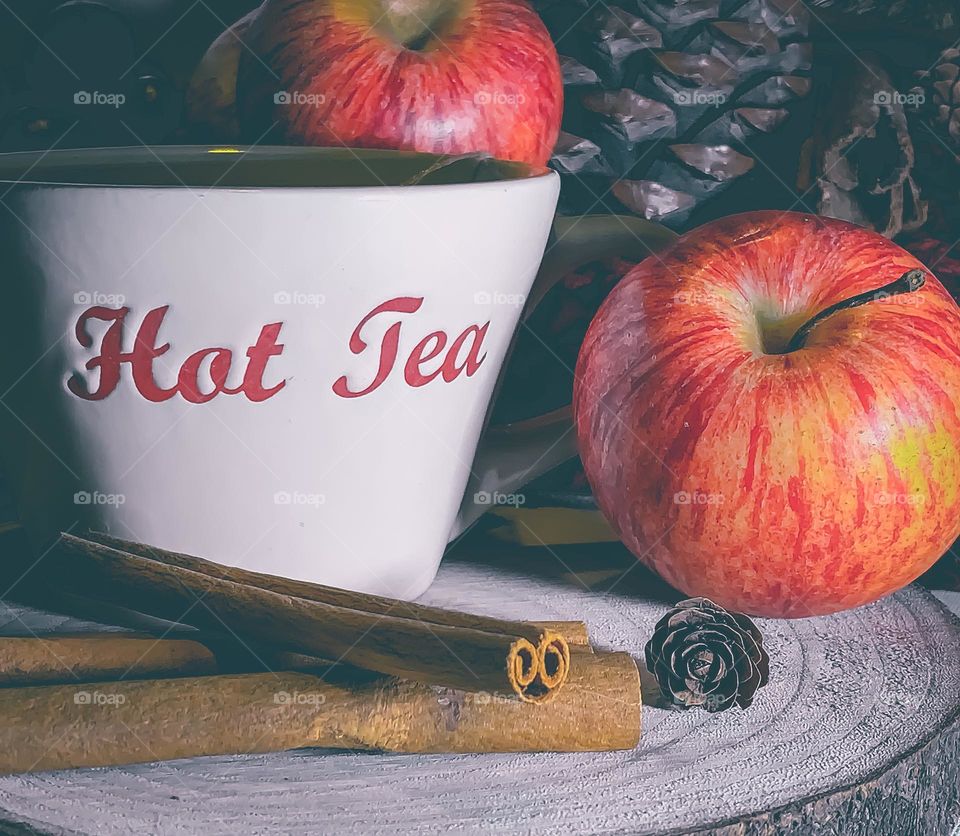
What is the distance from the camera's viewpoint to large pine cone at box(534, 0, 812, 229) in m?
0.95

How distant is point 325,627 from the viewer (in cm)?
60

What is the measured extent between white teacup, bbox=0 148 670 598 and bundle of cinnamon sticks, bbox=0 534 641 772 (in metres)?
0.06

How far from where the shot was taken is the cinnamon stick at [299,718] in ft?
1.86

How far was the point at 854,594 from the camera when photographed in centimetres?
73

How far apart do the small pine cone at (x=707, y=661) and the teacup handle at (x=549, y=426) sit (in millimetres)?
217

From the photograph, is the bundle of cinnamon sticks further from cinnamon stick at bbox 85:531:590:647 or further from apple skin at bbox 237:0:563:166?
apple skin at bbox 237:0:563:166

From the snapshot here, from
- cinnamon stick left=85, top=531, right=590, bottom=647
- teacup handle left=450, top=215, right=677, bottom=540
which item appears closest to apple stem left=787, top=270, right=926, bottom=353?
teacup handle left=450, top=215, right=677, bottom=540

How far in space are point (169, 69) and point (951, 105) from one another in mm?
682

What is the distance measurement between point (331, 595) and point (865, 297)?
37cm

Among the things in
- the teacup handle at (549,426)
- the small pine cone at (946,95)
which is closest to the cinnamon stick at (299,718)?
the teacup handle at (549,426)

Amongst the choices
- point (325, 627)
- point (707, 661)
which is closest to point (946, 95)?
point (707, 661)

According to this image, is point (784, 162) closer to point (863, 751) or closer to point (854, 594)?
point (854, 594)

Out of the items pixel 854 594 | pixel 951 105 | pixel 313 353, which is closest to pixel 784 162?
pixel 951 105

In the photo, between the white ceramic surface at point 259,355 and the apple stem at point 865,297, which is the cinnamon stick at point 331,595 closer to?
the white ceramic surface at point 259,355
